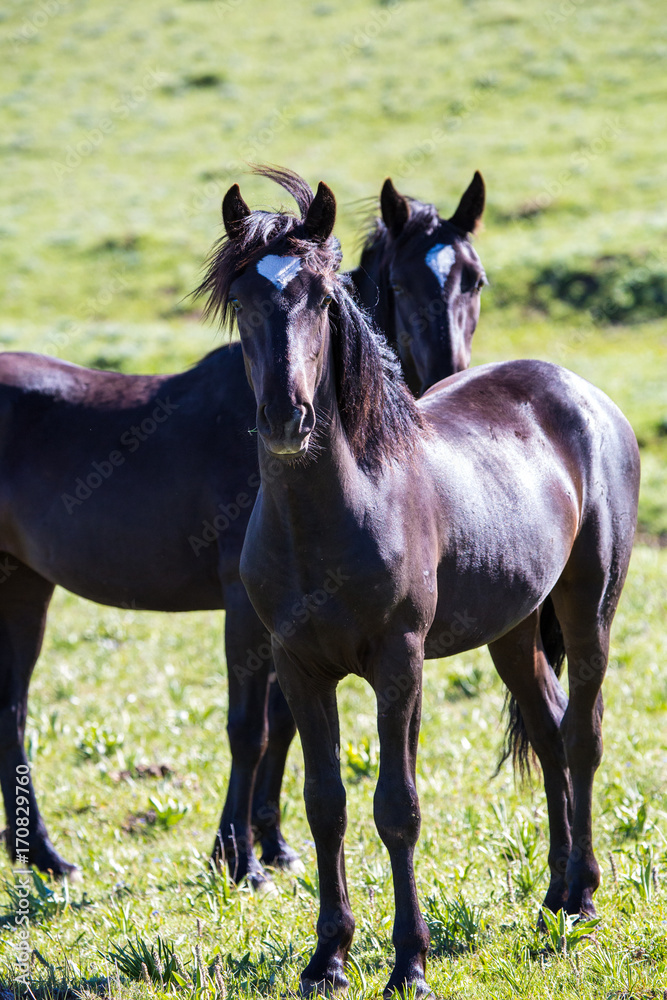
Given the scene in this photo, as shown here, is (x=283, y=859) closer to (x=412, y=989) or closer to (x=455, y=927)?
(x=455, y=927)

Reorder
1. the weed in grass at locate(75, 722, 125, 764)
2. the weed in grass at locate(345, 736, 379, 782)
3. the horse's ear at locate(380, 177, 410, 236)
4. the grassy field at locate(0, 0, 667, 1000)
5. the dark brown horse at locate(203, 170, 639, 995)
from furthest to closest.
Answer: the weed in grass at locate(75, 722, 125, 764), the weed in grass at locate(345, 736, 379, 782), the horse's ear at locate(380, 177, 410, 236), the grassy field at locate(0, 0, 667, 1000), the dark brown horse at locate(203, 170, 639, 995)

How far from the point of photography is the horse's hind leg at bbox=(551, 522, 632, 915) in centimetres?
436

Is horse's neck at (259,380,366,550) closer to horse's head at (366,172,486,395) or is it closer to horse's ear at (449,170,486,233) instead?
horse's head at (366,172,486,395)

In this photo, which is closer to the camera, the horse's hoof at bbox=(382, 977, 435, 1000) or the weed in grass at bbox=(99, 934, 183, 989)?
the horse's hoof at bbox=(382, 977, 435, 1000)

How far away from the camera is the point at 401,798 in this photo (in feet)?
11.4

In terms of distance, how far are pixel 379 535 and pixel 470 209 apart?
9.17ft

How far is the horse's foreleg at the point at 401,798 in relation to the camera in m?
3.45

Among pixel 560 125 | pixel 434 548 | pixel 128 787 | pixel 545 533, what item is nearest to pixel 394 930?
pixel 434 548

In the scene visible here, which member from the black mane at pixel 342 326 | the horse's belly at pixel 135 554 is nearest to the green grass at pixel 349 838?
the horse's belly at pixel 135 554

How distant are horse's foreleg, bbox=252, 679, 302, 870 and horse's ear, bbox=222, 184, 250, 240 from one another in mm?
2691

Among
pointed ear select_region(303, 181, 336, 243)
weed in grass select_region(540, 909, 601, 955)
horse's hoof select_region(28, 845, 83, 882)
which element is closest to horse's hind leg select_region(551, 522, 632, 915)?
weed in grass select_region(540, 909, 601, 955)

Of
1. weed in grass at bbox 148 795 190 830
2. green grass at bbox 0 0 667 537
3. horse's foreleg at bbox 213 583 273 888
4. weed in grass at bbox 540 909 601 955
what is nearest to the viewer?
weed in grass at bbox 540 909 601 955

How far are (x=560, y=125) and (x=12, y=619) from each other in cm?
2880

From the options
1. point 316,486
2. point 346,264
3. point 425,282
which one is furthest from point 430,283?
point 346,264
